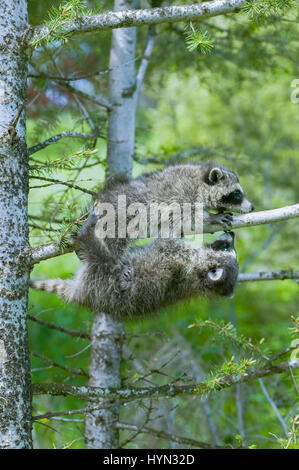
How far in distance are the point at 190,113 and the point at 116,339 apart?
6468 mm

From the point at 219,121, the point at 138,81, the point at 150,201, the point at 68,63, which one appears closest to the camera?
the point at 150,201

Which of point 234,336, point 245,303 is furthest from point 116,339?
point 245,303

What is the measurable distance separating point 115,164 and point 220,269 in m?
1.22

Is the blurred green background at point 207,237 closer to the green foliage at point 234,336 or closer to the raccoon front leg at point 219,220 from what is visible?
the green foliage at point 234,336

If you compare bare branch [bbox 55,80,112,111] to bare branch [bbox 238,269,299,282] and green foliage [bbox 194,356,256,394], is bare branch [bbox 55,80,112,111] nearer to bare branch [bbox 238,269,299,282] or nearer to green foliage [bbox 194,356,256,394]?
bare branch [bbox 238,269,299,282]

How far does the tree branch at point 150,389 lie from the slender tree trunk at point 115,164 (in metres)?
0.72

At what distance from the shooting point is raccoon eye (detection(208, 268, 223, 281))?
402 centimetres

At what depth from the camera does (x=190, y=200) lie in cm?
423

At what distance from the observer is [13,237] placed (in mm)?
2896

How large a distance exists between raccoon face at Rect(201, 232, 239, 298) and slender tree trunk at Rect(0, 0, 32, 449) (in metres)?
1.57

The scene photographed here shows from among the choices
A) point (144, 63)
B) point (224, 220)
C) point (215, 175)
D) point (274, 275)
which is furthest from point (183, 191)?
point (144, 63)
